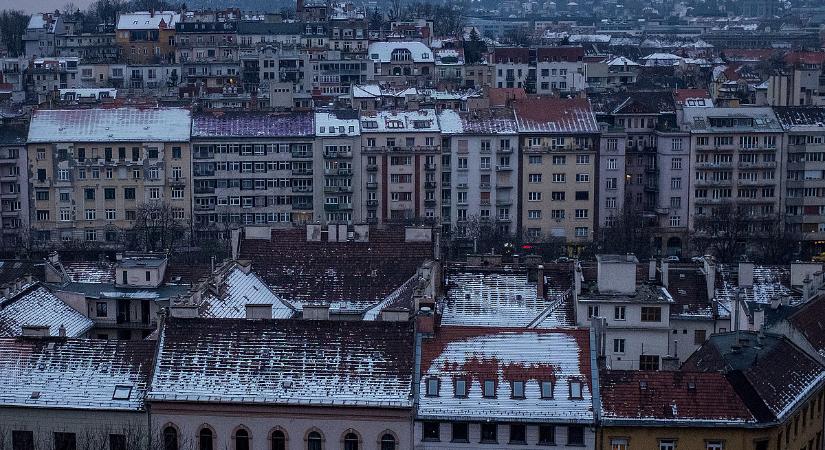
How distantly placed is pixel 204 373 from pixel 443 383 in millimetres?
6282

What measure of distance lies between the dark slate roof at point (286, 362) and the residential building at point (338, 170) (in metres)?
48.4

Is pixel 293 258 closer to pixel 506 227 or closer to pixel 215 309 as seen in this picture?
pixel 215 309

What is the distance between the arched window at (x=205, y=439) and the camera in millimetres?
42750

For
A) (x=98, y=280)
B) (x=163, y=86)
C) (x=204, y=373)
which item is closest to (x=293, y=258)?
(x=98, y=280)

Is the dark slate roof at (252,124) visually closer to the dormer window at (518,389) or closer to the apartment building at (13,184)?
the apartment building at (13,184)

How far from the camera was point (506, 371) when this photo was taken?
4278 cm

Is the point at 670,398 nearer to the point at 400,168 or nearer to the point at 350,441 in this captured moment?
the point at 350,441

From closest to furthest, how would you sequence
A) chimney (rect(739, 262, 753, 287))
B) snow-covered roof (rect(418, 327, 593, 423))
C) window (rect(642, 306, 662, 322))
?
snow-covered roof (rect(418, 327, 593, 423))
window (rect(642, 306, 662, 322))
chimney (rect(739, 262, 753, 287))

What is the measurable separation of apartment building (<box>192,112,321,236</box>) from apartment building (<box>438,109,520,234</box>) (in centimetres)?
767

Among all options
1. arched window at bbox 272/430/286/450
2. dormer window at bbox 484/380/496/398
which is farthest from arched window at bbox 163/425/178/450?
dormer window at bbox 484/380/496/398

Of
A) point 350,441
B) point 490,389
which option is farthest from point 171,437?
point 490,389

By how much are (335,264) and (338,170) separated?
33984 mm

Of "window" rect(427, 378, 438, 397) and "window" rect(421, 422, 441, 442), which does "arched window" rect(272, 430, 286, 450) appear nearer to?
"window" rect(421, 422, 441, 442)

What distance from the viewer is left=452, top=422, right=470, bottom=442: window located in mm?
41969
